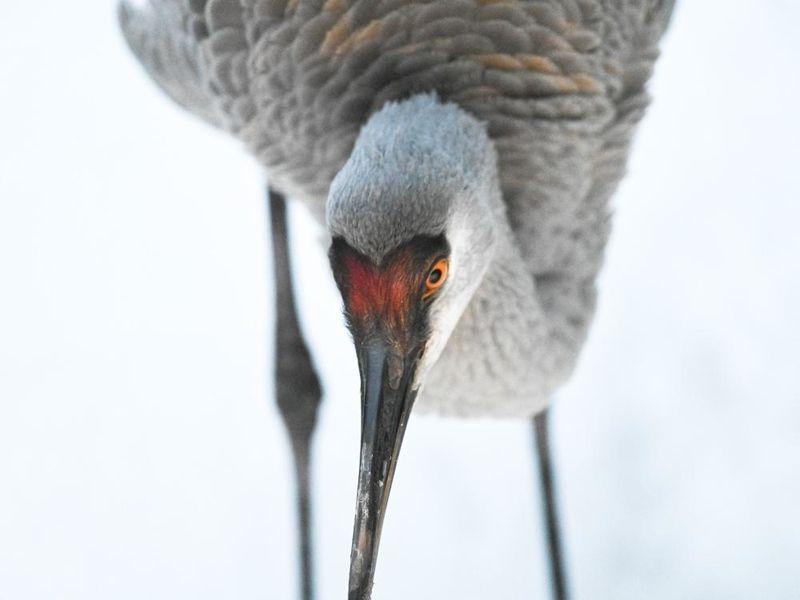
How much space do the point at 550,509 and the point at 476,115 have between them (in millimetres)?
1145

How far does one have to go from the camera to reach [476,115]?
6.03 ft

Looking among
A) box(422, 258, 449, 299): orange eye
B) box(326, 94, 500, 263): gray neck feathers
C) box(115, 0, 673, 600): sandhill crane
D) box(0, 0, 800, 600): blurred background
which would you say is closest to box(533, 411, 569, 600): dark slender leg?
box(0, 0, 800, 600): blurred background

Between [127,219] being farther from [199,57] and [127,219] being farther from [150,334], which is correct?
[199,57]

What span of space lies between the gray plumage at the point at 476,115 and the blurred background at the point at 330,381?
0.40m

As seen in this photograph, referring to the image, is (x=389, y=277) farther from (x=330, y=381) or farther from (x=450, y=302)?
(x=330, y=381)

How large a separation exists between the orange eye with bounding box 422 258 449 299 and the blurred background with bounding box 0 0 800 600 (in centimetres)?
75

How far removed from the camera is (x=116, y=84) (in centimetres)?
371

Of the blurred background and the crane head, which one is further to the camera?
the blurred background

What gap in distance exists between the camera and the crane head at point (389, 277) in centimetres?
148

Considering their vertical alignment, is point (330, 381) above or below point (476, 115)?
below

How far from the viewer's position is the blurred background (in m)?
2.49

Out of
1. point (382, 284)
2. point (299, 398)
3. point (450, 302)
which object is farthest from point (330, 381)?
point (382, 284)

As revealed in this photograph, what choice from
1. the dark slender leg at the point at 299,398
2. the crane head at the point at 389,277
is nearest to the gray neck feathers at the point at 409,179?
the crane head at the point at 389,277

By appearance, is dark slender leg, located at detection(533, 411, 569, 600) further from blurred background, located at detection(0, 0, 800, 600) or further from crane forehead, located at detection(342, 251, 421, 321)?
crane forehead, located at detection(342, 251, 421, 321)
